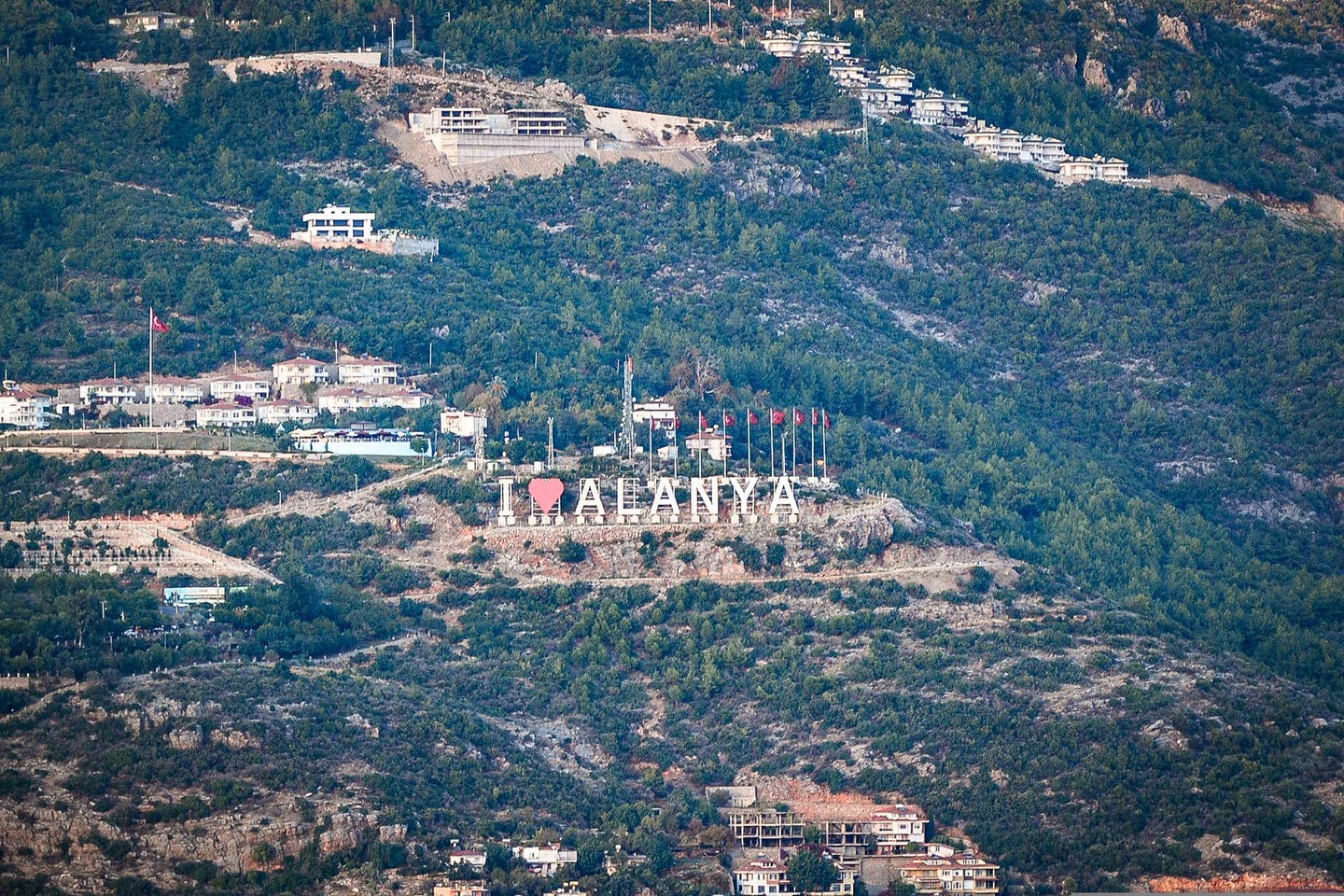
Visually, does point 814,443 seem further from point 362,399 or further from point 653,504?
point 362,399

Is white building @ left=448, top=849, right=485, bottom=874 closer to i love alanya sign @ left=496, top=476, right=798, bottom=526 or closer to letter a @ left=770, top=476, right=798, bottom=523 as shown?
i love alanya sign @ left=496, top=476, right=798, bottom=526

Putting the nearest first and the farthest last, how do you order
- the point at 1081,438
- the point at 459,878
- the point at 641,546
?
1. the point at 459,878
2. the point at 641,546
3. the point at 1081,438

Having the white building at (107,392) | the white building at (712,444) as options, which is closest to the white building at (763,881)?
the white building at (712,444)

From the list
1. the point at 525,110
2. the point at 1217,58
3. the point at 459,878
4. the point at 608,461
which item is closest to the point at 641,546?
the point at 608,461

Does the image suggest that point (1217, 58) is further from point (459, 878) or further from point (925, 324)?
point (459, 878)

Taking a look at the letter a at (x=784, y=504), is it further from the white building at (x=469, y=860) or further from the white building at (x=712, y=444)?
the white building at (x=469, y=860)

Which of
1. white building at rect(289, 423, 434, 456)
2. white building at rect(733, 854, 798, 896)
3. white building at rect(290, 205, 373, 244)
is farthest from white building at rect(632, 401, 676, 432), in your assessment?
white building at rect(733, 854, 798, 896)
